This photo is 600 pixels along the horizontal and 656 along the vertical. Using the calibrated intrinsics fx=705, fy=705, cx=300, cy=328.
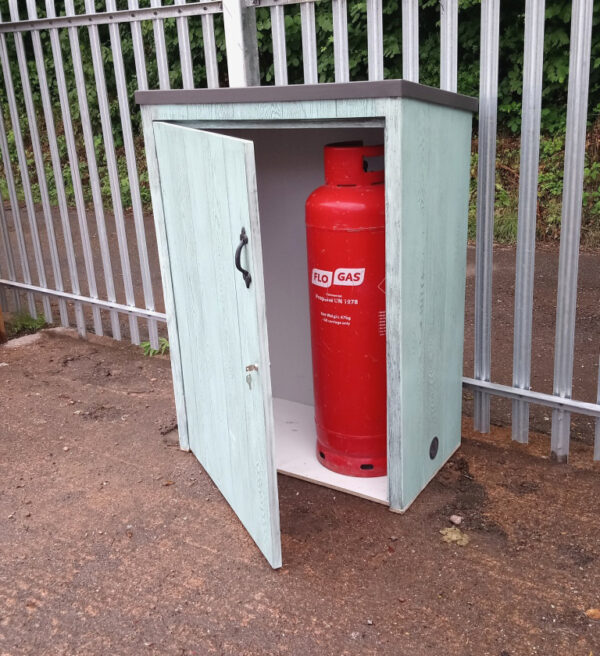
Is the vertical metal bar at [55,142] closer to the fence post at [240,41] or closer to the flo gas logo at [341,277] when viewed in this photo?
the fence post at [240,41]

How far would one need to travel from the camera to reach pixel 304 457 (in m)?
3.56

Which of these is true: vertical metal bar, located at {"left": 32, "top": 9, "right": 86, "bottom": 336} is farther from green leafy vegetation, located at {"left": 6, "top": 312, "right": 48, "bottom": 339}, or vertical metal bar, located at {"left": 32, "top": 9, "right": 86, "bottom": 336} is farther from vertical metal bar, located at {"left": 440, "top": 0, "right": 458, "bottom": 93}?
vertical metal bar, located at {"left": 440, "top": 0, "right": 458, "bottom": 93}

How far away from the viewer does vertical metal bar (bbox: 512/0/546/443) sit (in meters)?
2.93

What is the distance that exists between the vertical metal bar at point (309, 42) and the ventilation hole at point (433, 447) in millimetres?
1846

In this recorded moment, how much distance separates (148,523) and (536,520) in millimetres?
1676

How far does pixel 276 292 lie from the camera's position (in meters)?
4.07

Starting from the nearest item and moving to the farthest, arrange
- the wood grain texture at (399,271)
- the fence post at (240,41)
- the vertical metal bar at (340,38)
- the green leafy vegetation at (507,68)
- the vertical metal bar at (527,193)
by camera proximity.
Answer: the wood grain texture at (399,271) < the vertical metal bar at (527,193) < the vertical metal bar at (340,38) < the fence post at (240,41) < the green leafy vegetation at (507,68)

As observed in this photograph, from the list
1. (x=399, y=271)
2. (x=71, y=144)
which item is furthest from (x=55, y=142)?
(x=399, y=271)

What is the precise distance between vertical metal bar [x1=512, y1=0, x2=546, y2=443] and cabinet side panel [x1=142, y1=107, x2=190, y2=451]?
64.6 inches

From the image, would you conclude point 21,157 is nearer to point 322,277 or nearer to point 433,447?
point 322,277

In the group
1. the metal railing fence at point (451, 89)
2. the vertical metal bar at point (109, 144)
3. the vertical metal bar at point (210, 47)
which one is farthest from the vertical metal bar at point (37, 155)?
the vertical metal bar at point (210, 47)

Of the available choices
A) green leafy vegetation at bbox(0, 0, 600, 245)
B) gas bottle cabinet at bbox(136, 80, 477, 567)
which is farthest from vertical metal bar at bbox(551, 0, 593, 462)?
green leafy vegetation at bbox(0, 0, 600, 245)

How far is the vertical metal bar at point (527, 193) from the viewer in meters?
2.93

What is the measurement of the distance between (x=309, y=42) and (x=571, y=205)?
5.07ft
